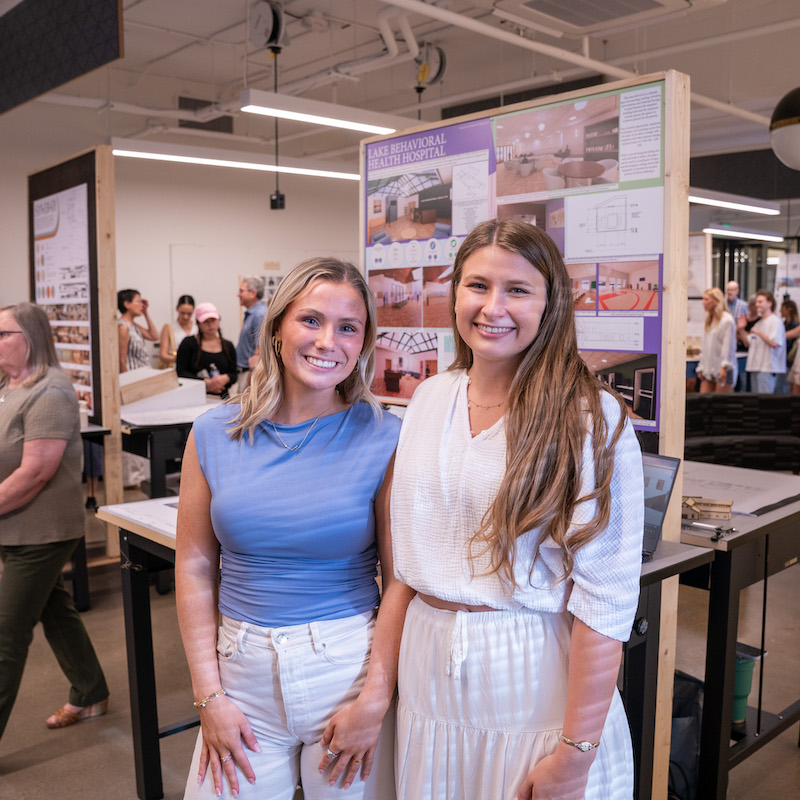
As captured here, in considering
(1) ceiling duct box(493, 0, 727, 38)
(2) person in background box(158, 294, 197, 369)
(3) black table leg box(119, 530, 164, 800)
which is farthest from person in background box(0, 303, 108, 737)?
(2) person in background box(158, 294, 197, 369)

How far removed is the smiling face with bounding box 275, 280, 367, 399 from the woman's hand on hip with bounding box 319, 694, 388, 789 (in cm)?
59

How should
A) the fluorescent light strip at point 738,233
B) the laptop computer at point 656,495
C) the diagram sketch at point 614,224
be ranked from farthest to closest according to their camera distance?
the fluorescent light strip at point 738,233 → the diagram sketch at point 614,224 → the laptop computer at point 656,495

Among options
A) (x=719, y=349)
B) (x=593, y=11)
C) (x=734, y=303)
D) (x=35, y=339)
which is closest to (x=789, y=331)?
(x=734, y=303)

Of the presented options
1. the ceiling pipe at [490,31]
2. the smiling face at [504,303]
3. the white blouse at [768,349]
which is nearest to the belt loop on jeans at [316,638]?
the smiling face at [504,303]

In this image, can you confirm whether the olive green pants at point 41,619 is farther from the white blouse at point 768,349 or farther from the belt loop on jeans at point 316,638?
the white blouse at point 768,349

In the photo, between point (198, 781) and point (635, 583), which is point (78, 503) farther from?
point (635, 583)

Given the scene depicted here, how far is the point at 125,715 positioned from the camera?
3336 mm

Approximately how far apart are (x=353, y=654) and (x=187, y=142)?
10574 millimetres

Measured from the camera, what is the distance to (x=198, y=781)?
62.1 inches

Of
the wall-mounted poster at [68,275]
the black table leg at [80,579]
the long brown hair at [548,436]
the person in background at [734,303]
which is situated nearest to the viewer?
the long brown hair at [548,436]

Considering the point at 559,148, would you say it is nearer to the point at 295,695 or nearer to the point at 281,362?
the point at 281,362

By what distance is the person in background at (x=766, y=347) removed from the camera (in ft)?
32.3

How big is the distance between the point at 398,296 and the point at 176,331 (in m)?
7.91

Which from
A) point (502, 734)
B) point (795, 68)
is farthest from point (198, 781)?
point (795, 68)
